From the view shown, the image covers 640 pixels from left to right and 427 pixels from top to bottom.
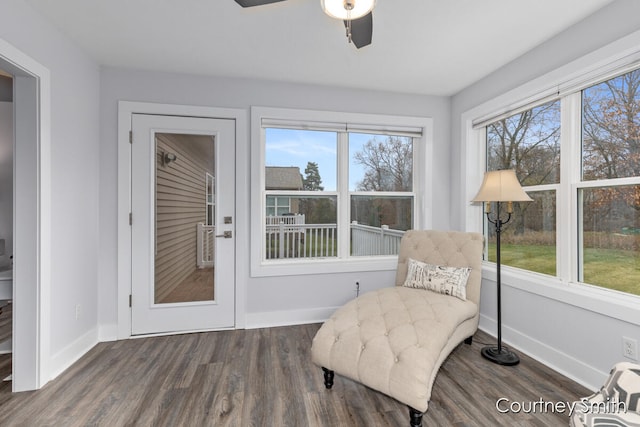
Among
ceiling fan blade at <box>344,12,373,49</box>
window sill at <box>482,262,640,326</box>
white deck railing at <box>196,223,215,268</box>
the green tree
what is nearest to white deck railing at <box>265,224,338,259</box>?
the green tree

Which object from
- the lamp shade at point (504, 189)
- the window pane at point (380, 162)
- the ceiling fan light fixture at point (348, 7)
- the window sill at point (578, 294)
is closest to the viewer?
the ceiling fan light fixture at point (348, 7)

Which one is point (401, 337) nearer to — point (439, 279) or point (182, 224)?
point (439, 279)

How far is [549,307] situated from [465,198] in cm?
131

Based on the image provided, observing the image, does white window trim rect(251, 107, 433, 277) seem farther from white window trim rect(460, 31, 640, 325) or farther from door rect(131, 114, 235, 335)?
white window trim rect(460, 31, 640, 325)

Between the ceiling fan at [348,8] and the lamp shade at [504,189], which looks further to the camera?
the lamp shade at [504,189]

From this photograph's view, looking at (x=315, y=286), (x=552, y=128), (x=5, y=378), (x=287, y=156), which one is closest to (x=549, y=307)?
(x=552, y=128)

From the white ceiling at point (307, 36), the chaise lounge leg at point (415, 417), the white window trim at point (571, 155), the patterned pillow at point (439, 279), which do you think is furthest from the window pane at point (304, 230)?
the chaise lounge leg at point (415, 417)

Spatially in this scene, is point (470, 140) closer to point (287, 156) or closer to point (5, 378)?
point (287, 156)

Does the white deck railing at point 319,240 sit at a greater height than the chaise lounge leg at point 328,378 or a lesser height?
greater

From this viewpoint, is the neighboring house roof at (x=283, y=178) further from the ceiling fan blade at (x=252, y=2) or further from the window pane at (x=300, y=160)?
the ceiling fan blade at (x=252, y=2)

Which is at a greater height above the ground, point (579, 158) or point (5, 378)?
point (579, 158)

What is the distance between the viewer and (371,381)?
68.4 inches

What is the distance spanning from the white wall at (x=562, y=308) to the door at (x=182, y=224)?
8.37 ft

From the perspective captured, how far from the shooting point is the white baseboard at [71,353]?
222cm
